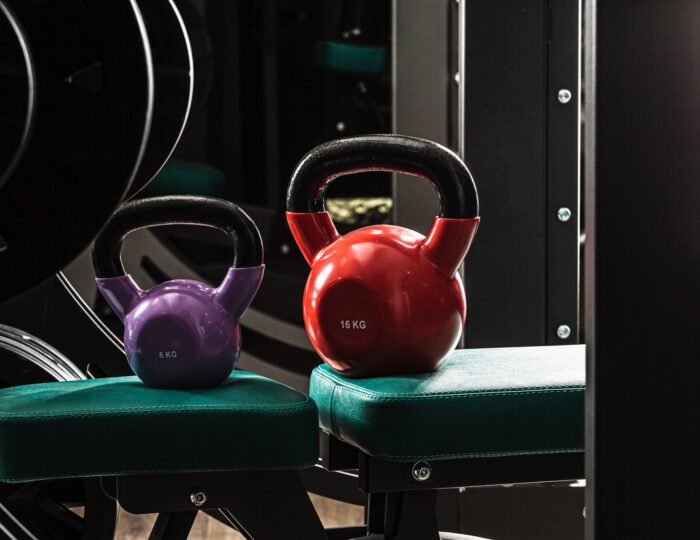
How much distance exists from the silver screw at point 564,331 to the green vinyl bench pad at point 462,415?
712 mm

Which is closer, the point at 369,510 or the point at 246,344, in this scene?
the point at 369,510

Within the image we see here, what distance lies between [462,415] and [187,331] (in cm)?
Answer: 33

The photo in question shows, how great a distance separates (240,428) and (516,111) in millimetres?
977

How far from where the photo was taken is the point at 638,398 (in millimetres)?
620

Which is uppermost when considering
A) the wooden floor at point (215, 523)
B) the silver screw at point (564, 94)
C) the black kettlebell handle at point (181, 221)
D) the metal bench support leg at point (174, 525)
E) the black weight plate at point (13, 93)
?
the black weight plate at point (13, 93)

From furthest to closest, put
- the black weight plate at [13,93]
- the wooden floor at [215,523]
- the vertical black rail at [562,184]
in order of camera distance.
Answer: the wooden floor at [215,523] < the vertical black rail at [562,184] < the black weight plate at [13,93]

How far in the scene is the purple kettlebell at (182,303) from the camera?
104 cm

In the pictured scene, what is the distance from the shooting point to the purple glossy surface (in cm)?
104

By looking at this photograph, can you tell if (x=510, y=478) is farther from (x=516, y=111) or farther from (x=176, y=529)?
(x=516, y=111)

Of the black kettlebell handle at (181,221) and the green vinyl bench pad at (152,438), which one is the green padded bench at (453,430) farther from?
the black kettlebell handle at (181,221)

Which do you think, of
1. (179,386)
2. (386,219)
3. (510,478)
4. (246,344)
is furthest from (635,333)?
(386,219)

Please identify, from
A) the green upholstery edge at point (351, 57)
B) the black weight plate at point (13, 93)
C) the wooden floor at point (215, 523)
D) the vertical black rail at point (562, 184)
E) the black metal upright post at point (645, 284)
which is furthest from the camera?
the green upholstery edge at point (351, 57)

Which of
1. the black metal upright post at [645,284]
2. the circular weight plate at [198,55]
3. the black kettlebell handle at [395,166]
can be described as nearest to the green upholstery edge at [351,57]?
the circular weight plate at [198,55]

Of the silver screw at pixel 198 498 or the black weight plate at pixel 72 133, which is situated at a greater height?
the black weight plate at pixel 72 133
